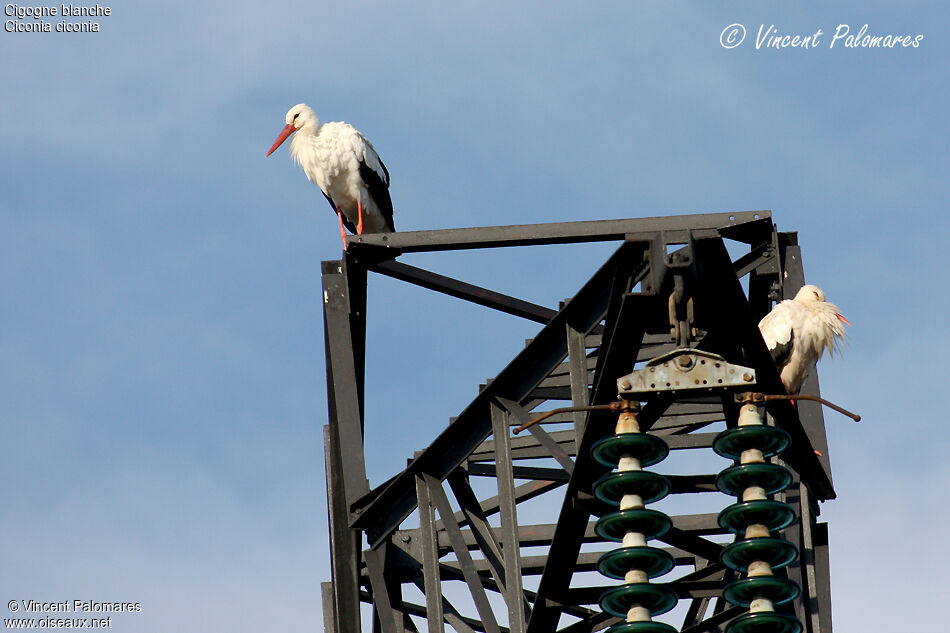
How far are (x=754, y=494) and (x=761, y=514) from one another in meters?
0.11

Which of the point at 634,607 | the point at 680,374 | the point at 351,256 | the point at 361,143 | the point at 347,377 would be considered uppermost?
the point at 361,143

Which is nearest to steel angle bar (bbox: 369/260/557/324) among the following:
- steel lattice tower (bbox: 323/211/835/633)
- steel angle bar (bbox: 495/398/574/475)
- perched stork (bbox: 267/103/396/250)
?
steel lattice tower (bbox: 323/211/835/633)

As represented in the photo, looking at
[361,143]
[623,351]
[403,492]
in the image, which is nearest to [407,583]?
[403,492]

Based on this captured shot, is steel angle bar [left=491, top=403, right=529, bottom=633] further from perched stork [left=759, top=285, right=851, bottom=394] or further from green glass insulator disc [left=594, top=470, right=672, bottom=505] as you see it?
perched stork [left=759, top=285, right=851, bottom=394]

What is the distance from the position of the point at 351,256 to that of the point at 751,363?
11.9 ft

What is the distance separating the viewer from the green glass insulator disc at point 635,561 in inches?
297

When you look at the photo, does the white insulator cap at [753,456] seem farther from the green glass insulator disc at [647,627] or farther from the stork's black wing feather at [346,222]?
the stork's black wing feather at [346,222]

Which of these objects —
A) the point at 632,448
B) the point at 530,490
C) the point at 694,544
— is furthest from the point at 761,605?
the point at 530,490

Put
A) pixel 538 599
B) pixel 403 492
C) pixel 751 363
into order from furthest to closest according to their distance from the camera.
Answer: pixel 403 492 < pixel 538 599 < pixel 751 363

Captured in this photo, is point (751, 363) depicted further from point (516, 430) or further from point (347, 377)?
point (347, 377)

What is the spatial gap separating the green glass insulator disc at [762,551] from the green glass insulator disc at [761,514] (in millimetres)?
88

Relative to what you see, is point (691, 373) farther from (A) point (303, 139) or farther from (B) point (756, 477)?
(A) point (303, 139)

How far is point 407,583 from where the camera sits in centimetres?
1040

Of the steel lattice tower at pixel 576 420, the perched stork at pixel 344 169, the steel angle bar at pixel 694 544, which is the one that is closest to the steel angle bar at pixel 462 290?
the steel lattice tower at pixel 576 420
